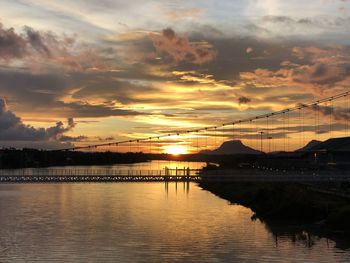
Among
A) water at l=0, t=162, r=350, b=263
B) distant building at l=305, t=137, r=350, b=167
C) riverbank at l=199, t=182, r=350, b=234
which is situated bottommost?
water at l=0, t=162, r=350, b=263

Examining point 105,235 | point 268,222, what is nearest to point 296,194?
point 268,222

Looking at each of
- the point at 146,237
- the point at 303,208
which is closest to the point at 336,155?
the point at 303,208

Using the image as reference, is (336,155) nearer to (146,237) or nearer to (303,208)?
(303,208)

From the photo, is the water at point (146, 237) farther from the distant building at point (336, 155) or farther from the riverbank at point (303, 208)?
the distant building at point (336, 155)

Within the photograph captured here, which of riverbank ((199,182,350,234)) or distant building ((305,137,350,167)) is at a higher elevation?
distant building ((305,137,350,167))

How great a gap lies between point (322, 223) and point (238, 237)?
827 cm

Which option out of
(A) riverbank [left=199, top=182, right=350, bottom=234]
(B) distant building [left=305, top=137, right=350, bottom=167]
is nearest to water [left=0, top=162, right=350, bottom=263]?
(A) riverbank [left=199, top=182, right=350, bottom=234]

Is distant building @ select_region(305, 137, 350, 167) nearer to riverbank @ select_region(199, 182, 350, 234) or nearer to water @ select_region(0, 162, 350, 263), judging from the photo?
riverbank @ select_region(199, 182, 350, 234)

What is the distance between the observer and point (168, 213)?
195 feet

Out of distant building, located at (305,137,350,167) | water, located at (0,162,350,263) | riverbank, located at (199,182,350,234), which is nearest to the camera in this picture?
water, located at (0,162,350,263)

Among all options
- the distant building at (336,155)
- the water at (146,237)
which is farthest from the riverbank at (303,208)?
the distant building at (336,155)

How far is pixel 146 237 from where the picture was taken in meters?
42.6

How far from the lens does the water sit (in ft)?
118

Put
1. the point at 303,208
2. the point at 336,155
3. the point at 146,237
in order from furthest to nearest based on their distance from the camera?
the point at 336,155, the point at 303,208, the point at 146,237
